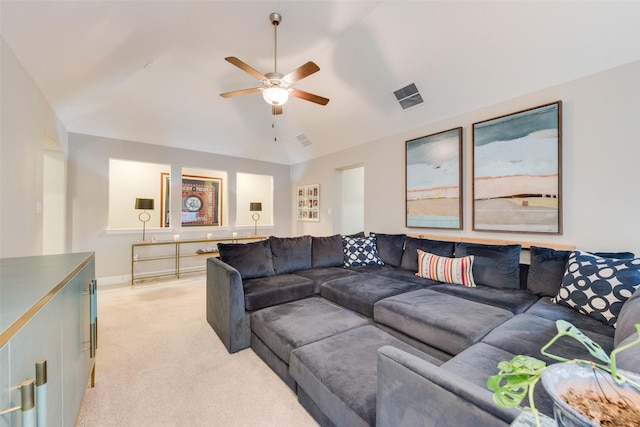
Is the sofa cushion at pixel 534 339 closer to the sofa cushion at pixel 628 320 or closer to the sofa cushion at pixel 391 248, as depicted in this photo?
the sofa cushion at pixel 628 320

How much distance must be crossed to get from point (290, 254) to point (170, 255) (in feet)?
10.3

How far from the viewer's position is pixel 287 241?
3383 millimetres

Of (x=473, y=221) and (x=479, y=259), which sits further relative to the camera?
(x=473, y=221)

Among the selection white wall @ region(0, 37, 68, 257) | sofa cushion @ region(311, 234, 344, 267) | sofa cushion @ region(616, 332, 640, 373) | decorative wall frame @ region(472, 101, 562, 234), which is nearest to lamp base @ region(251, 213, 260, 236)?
sofa cushion @ region(311, 234, 344, 267)

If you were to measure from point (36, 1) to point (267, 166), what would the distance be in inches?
183

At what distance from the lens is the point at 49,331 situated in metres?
0.96

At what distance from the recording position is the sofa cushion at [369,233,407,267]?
3.62 meters

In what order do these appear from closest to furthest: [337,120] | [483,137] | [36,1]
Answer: [36,1], [483,137], [337,120]

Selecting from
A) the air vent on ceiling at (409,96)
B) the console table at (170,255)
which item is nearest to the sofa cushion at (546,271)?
the air vent on ceiling at (409,96)

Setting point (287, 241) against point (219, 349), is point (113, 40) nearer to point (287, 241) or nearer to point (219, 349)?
point (287, 241)

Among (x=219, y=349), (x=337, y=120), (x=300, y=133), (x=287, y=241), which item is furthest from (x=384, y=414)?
(x=300, y=133)

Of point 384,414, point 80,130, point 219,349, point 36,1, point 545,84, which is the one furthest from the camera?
point 80,130

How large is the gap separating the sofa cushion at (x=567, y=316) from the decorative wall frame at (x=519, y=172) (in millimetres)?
996

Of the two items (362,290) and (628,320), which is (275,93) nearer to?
(362,290)
